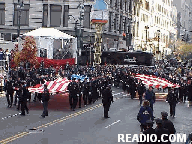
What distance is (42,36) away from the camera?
1812 inches

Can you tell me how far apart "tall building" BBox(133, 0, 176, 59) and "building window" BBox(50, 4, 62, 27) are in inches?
974

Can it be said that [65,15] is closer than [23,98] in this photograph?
No

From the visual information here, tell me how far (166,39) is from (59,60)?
81.3 metres

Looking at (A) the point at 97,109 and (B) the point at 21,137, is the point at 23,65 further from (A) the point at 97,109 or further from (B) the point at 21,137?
(B) the point at 21,137

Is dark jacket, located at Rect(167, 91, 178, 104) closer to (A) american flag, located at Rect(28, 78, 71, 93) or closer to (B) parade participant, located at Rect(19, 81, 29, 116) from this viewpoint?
(A) american flag, located at Rect(28, 78, 71, 93)

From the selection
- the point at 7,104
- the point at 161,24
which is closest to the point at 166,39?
the point at 161,24

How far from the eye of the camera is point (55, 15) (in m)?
65.6

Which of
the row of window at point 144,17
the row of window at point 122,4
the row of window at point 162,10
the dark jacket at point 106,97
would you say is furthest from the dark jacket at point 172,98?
the row of window at point 162,10

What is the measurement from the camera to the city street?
58.0 ft

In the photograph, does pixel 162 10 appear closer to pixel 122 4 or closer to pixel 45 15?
pixel 122 4

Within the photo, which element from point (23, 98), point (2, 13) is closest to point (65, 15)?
point (2, 13)

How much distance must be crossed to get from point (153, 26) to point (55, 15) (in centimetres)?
4686

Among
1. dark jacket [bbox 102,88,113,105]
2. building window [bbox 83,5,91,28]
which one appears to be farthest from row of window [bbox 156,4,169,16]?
dark jacket [bbox 102,88,113,105]

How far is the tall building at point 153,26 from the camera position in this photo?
90875 mm
